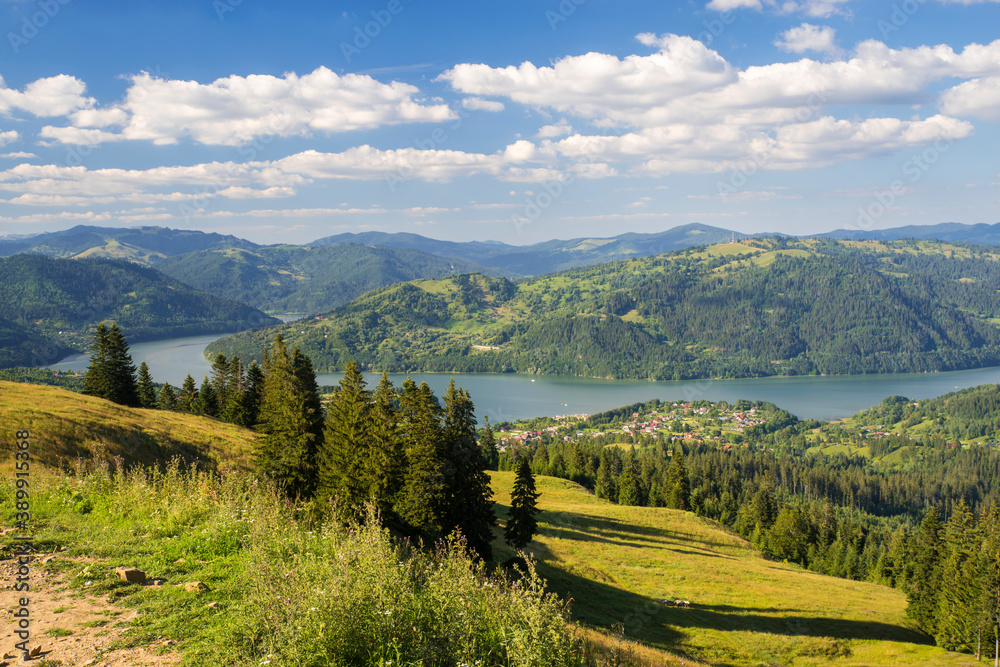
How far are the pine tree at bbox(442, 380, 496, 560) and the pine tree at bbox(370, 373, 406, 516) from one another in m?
2.22

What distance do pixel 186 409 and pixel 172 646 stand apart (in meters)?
63.1

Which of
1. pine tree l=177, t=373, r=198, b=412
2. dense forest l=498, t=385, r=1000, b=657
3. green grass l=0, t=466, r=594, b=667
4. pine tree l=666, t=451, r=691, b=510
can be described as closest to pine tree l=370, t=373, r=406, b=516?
green grass l=0, t=466, r=594, b=667

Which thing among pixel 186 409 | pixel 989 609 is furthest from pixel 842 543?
pixel 186 409

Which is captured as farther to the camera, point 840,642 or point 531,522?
point 531,522

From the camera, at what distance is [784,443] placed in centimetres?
18275

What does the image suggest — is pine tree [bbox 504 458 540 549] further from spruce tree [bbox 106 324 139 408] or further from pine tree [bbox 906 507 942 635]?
spruce tree [bbox 106 324 139 408]

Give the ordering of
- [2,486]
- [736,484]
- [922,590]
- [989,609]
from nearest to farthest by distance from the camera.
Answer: [2,486], [989,609], [922,590], [736,484]

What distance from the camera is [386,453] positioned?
23312 mm

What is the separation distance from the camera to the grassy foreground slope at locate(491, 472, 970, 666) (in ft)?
91.1

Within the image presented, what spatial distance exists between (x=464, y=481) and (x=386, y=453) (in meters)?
4.48

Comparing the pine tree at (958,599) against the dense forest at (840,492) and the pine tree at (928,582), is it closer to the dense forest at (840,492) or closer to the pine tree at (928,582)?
the dense forest at (840,492)

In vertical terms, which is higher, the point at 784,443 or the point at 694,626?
the point at 694,626

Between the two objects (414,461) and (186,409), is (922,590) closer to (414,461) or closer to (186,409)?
(414,461)

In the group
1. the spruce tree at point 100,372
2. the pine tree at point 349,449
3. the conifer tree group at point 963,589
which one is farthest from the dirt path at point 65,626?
the conifer tree group at point 963,589
